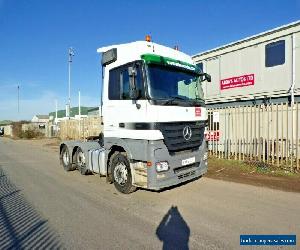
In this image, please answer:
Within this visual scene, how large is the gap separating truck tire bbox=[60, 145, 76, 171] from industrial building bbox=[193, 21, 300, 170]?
4.78 metres

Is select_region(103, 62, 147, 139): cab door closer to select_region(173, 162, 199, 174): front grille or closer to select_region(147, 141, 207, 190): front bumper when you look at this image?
select_region(147, 141, 207, 190): front bumper

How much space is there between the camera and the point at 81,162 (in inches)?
392

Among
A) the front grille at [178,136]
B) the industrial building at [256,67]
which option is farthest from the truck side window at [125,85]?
the industrial building at [256,67]

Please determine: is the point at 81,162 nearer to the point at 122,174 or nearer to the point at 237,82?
the point at 122,174

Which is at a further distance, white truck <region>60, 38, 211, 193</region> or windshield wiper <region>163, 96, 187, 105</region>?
windshield wiper <region>163, 96, 187, 105</region>

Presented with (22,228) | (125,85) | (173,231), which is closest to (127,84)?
(125,85)

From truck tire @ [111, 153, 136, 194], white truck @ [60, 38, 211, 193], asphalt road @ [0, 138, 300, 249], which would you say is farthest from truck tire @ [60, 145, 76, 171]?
truck tire @ [111, 153, 136, 194]

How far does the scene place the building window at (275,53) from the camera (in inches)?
518

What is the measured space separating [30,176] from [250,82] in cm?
1046

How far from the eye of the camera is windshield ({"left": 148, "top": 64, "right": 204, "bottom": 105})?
21.6 ft

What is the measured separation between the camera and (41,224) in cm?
535

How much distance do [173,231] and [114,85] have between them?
3.91m

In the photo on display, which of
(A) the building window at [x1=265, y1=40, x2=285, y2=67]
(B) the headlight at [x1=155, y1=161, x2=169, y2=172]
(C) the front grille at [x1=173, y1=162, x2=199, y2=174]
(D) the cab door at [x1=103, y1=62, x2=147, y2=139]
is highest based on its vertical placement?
(A) the building window at [x1=265, y1=40, x2=285, y2=67]

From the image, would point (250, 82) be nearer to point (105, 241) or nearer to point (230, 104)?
point (230, 104)
